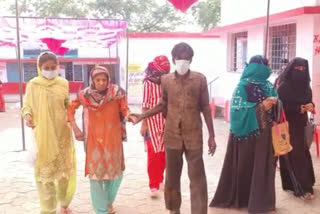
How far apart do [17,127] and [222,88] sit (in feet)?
19.6

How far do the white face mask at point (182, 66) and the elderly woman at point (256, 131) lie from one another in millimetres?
714

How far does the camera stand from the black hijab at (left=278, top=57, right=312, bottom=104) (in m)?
4.35

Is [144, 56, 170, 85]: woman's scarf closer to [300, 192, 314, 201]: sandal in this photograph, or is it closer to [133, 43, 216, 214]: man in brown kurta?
[133, 43, 216, 214]: man in brown kurta

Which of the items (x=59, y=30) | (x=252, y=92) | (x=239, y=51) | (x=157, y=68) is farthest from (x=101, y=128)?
(x=239, y=51)

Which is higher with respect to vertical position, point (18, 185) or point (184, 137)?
point (184, 137)

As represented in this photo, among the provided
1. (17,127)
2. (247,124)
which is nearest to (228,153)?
(247,124)

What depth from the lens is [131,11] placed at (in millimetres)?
25469

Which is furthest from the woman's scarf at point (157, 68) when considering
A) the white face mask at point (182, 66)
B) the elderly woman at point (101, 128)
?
the white face mask at point (182, 66)

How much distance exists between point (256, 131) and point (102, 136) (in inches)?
56.3

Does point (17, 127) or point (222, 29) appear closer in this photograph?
point (17, 127)

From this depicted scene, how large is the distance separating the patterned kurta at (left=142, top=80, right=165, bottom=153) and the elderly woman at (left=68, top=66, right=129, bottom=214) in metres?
0.71

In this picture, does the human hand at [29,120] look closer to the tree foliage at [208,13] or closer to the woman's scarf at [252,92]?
the woman's scarf at [252,92]

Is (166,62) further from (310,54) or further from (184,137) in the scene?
(310,54)

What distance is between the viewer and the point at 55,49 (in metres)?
11.2
